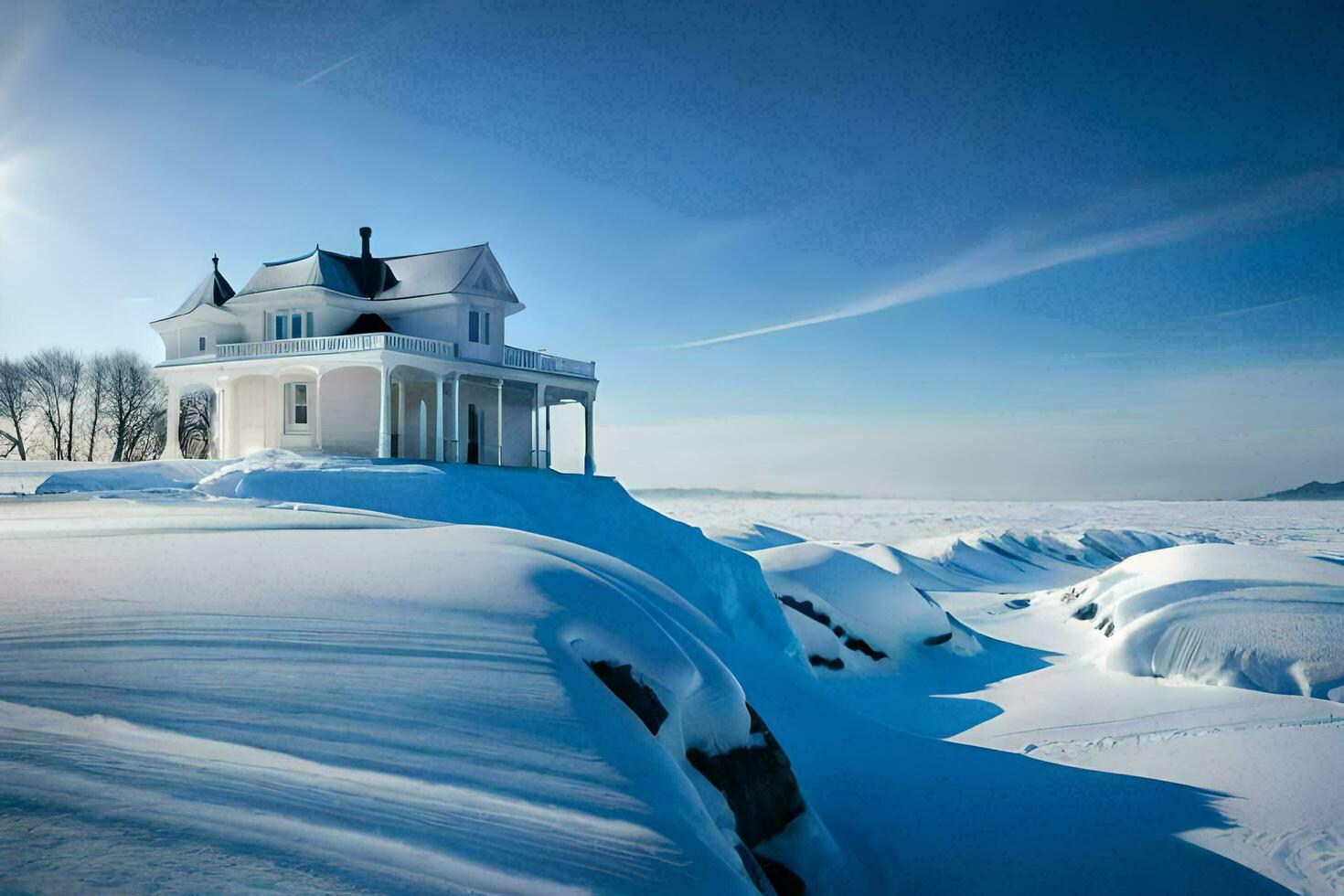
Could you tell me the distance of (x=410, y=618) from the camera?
608 cm

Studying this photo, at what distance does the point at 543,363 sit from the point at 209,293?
1246 cm

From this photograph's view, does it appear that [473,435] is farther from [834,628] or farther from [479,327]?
[834,628]

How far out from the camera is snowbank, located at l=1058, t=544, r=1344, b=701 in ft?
54.4

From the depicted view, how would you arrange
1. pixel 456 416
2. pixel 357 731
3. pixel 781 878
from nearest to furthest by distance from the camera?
pixel 357 731
pixel 781 878
pixel 456 416

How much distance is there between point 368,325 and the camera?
94.5 feet

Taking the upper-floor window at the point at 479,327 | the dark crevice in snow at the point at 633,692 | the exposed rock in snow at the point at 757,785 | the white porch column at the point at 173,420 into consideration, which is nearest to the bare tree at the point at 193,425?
the white porch column at the point at 173,420

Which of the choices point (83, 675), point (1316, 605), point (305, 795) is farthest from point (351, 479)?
point (1316, 605)

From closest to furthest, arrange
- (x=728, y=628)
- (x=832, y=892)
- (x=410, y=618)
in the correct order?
(x=410, y=618) → (x=832, y=892) → (x=728, y=628)

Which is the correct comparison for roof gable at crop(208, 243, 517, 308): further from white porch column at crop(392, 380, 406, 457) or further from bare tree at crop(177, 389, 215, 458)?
bare tree at crop(177, 389, 215, 458)

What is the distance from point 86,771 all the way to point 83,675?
3.48 feet

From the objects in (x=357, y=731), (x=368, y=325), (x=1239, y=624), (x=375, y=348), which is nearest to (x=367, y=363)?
(x=375, y=348)

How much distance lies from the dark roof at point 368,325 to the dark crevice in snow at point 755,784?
24255 millimetres

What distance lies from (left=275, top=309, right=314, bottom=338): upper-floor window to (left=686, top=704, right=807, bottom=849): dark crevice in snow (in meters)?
24.5

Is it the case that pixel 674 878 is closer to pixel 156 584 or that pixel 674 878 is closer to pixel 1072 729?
pixel 156 584
